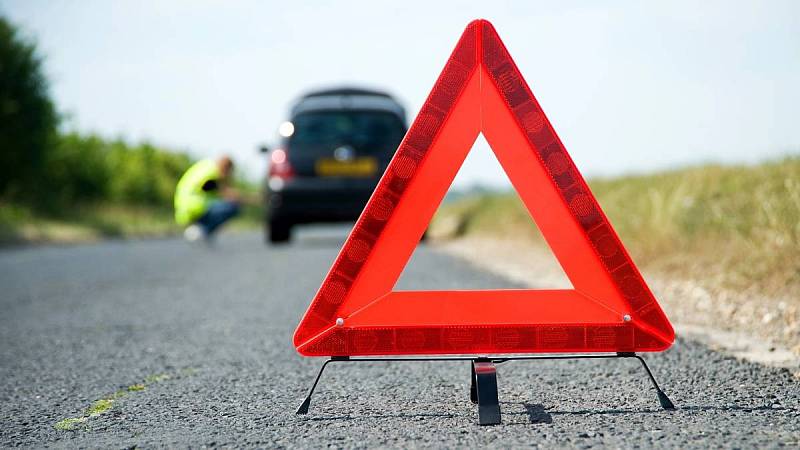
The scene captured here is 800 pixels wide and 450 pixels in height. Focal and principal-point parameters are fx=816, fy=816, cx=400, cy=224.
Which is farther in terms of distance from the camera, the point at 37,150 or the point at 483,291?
the point at 37,150

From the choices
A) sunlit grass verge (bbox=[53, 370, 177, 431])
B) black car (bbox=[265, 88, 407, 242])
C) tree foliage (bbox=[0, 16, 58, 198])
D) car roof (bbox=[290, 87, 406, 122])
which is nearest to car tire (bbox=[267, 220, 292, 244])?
black car (bbox=[265, 88, 407, 242])

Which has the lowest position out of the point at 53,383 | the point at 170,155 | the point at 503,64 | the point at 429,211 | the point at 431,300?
the point at 53,383

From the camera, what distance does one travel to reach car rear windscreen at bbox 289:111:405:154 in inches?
457

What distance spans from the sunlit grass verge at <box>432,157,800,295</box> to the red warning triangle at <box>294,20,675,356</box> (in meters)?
3.33

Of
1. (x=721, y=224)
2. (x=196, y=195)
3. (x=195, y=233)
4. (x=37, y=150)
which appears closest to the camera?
(x=721, y=224)

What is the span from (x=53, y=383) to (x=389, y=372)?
155 centimetres

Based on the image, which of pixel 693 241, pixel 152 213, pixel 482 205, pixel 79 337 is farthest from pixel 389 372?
pixel 152 213

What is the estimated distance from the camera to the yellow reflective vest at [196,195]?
1359 centimetres

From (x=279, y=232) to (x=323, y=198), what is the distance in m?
1.73

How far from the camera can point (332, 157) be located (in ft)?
38.2

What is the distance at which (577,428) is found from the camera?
9.11ft

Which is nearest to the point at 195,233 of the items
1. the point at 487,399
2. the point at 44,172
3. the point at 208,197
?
the point at 208,197

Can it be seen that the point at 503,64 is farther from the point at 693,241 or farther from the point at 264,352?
the point at 693,241

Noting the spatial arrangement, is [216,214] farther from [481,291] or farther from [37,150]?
[481,291]
